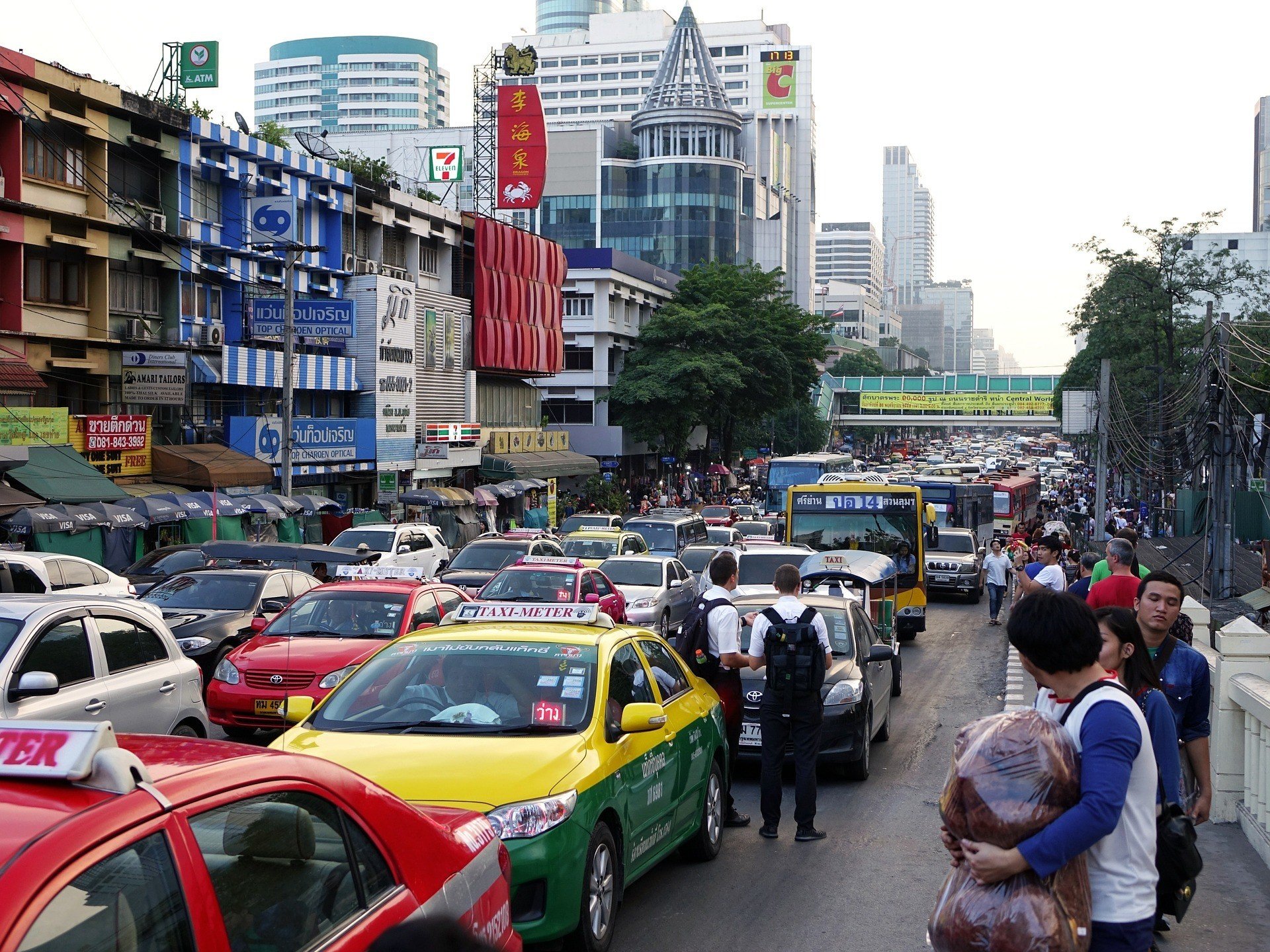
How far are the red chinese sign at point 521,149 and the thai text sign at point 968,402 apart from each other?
236 feet

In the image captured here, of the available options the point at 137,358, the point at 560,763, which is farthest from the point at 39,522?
the point at 560,763

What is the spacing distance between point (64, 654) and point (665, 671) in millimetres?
4020

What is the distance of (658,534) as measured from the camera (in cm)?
2861

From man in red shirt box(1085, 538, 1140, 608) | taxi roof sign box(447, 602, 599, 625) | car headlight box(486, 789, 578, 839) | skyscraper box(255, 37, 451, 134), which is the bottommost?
car headlight box(486, 789, 578, 839)

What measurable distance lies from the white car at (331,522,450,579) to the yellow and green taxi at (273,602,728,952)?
16.4 metres

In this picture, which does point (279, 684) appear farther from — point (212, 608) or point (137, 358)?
point (137, 358)

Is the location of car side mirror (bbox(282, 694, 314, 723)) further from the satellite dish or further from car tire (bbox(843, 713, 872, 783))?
the satellite dish

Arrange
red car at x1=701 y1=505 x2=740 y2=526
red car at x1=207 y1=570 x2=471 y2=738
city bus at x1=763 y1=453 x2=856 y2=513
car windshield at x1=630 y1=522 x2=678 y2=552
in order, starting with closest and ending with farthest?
red car at x1=207 y1=570 x2=471 y2=738
car windshield at x1=630 y1=522 x2=678 y2=552
red car at x1=701 y1=505 x2=740 y2=526
city bus at x1=763 y1=453 x2=856 y2=513

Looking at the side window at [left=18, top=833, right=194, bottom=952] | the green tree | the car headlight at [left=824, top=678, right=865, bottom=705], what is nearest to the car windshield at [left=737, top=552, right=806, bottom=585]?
the car headlight at [left=824, top=678, right=865, bottom=705]

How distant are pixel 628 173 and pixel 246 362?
9235cm

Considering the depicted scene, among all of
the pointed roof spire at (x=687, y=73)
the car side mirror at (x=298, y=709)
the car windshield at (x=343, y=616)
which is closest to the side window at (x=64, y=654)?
the car side mirror at (x=298, y=709)

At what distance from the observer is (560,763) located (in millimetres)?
6254

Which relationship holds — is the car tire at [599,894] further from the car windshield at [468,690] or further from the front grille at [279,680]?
the front grille at [279,680]

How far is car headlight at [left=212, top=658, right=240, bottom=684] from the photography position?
1179 cm
